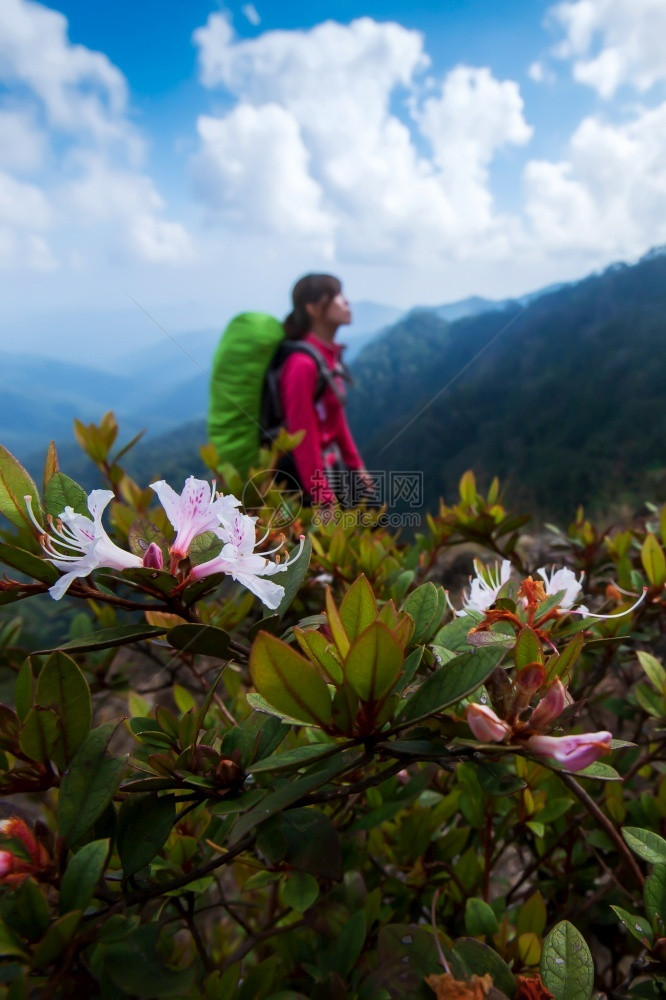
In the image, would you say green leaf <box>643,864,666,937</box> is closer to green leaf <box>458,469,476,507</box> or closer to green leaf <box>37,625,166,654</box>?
green leaf <box>37,625,166,654</box>

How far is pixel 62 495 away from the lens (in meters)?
0.66

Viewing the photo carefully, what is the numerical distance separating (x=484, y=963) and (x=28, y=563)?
0.66m

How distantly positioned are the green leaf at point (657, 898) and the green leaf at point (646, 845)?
1cm

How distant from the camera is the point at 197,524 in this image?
0.66 metres

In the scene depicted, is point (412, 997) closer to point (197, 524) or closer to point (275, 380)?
point (197, 524)

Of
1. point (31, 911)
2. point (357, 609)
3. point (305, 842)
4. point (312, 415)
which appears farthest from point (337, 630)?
point (312, 415)

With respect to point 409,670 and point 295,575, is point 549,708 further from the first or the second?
point 295,575

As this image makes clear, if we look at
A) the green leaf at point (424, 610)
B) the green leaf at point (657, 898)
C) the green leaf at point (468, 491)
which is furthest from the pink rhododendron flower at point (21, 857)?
the green leaf at point (468, 491)

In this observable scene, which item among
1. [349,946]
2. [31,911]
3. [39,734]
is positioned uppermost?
[39,734]

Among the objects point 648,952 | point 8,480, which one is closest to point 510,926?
point 648,952

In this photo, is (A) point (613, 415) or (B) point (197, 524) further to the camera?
(A) point (613, 415)

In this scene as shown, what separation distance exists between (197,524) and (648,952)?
27.9 inches

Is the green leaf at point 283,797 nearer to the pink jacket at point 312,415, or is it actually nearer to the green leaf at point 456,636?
the green leaf at point 456,636

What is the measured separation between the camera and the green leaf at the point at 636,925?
67 cm
